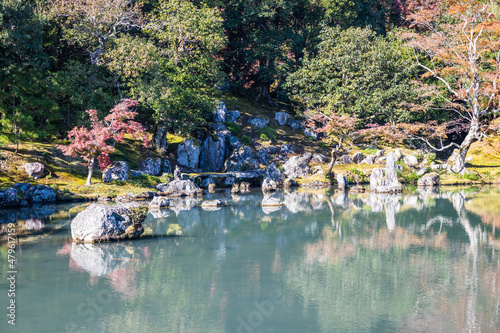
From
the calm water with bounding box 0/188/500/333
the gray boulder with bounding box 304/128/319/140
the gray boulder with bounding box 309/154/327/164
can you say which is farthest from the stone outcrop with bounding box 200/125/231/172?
the calm water with bounding box 0/188/500/333

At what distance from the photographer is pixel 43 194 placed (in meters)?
24.9

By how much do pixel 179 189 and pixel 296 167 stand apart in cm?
1165

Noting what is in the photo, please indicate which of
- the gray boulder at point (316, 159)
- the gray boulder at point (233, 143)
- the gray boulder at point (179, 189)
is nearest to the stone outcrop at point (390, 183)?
the gray boulder at point (316, 159)

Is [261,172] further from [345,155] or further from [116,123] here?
[116,123]

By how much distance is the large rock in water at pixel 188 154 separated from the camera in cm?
3547

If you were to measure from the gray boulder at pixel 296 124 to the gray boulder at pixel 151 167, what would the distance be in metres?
17.2

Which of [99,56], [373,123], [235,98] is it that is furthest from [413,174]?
[99,56]

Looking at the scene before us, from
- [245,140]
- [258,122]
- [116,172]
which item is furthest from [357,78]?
[116,172]

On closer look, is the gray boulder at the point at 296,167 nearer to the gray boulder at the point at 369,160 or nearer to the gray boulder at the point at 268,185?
the gray boulder at the point at 268,185

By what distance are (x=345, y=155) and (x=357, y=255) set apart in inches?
1057

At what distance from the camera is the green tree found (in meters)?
42.2

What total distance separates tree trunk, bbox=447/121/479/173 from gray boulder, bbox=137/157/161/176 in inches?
977

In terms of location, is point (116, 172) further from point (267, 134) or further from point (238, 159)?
point (267, 134)

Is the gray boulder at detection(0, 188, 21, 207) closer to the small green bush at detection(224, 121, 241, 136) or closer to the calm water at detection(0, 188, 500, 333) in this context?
the calm water at detection(0, 188, 500, 333)
